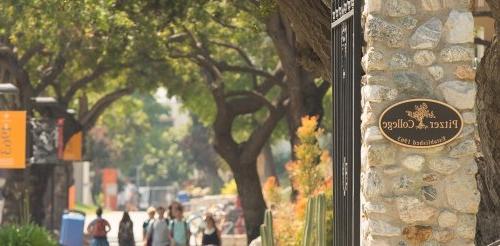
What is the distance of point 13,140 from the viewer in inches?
982

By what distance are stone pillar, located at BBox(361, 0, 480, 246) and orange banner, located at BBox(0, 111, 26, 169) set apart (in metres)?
15.7

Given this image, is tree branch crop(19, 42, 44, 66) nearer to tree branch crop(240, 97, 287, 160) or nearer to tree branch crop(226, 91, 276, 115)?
tree branch crop(226, 91, 276, 115)

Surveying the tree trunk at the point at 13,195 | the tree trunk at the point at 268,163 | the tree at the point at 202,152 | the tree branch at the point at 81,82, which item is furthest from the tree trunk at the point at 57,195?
the tree at the point at 202,152

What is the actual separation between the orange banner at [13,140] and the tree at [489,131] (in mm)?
12725

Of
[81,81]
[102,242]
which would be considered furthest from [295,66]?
[81,81]

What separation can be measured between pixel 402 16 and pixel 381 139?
985mm

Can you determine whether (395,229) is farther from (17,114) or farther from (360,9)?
(17,114)

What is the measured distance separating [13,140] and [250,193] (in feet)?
17.4

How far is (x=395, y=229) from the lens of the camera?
389 inches

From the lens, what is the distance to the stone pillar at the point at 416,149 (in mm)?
9859

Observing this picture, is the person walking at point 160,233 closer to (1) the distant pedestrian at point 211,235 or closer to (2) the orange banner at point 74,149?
(1) the distant pedestrian at point 211,235

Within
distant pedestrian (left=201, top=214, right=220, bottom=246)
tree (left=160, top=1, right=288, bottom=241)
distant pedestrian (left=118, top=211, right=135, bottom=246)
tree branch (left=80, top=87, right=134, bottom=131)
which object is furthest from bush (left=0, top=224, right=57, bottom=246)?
tree branch (left=80, top=87, right=134, bottom=131)

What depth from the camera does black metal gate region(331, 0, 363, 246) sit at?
33.4ft

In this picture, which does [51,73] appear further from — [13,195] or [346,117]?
[346,117]
